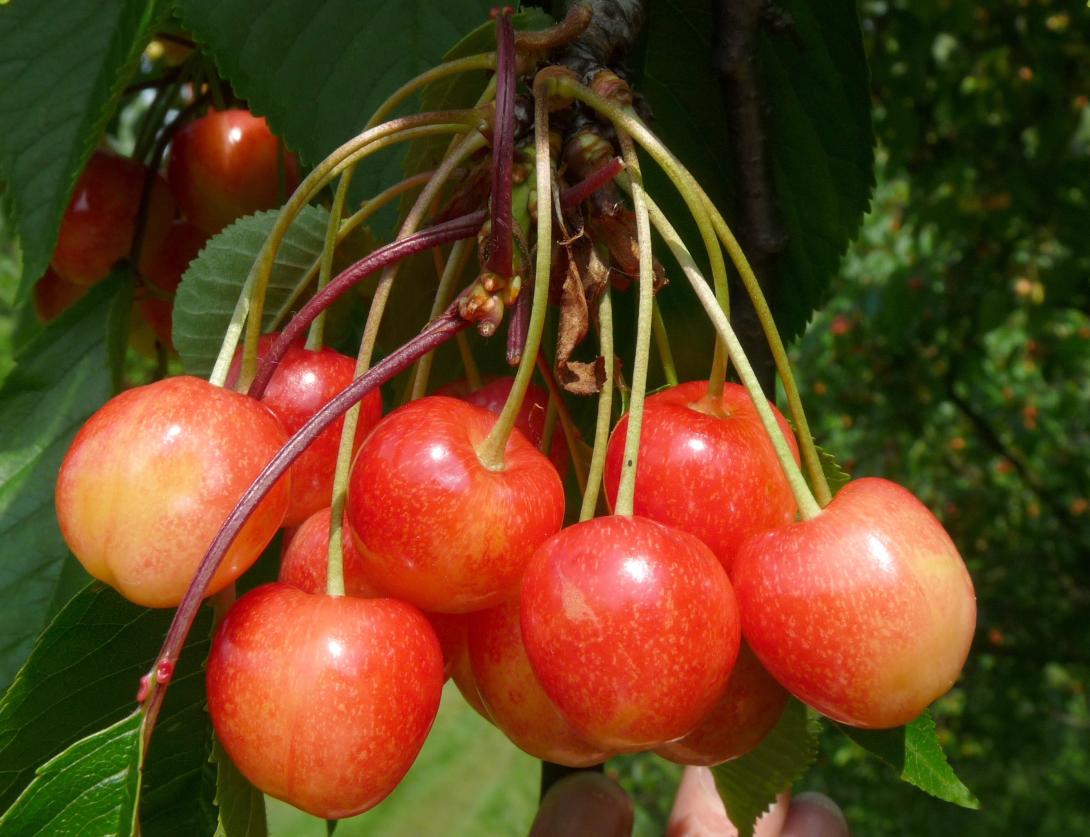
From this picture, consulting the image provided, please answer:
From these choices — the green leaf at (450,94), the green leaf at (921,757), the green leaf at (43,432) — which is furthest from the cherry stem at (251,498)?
the green leaf at (43,432)

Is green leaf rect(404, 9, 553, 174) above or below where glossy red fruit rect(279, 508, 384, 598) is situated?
above

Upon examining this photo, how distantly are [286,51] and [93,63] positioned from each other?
0.57ft

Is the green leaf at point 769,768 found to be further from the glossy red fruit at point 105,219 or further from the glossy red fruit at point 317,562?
the glossy red fruit at point 105,219

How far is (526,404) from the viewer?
0.79m

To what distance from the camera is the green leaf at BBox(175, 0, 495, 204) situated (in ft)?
3.04

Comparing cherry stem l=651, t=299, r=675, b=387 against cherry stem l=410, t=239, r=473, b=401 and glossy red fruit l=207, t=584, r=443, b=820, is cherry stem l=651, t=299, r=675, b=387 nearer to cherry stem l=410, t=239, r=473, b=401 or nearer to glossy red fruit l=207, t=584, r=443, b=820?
cherry stem l=410, t=239, r=473, b=401

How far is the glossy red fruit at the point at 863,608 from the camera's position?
2.00 feet

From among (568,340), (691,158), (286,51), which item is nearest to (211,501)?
(568,340)

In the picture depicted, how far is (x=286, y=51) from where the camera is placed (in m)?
0.94

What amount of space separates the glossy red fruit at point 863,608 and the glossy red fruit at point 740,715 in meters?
0.07

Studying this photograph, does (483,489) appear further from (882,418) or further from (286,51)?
(882,418)

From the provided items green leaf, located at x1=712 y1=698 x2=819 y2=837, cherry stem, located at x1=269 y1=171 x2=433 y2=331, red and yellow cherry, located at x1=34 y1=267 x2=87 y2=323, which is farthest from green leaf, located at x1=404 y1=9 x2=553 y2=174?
red and yellow cherry, located at x1=34 y1=267 x2=87 y2=323

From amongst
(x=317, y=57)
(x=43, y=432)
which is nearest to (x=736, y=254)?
(x=317, y=57)

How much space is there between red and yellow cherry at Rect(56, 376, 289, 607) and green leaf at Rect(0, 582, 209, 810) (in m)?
0.14
